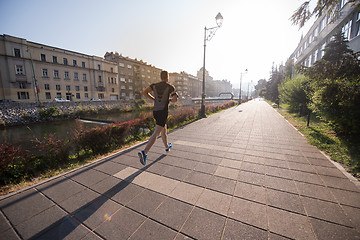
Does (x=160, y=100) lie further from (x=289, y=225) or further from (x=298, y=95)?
(x=298, y=95)

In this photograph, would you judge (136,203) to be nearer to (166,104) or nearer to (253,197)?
(253,197)

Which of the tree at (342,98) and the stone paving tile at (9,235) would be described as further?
the tree at (342,98)

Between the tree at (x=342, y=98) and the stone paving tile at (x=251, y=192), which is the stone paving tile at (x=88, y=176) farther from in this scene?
the tree at (x=342, y=98)

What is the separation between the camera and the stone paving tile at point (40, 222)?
1766 mm

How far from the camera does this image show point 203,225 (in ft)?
6.12

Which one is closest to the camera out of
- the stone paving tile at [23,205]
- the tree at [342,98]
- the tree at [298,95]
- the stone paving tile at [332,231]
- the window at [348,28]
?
the stone paving tile at [332,231]

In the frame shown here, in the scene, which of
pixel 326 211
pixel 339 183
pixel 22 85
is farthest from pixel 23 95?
pixel 339 183

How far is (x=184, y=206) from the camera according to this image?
86.8 inches

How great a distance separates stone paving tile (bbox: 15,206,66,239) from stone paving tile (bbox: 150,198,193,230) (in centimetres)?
129

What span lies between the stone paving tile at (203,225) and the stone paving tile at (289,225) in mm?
627

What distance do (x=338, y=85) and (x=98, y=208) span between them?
25.8 ft

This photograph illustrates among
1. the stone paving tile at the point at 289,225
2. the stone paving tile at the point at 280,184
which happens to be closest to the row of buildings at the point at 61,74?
the stone paving tile at the point at 280,184

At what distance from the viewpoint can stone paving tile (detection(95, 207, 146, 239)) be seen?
1.75 metres

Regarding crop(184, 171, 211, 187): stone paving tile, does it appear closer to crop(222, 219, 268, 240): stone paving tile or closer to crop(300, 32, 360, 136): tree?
crop(222, 219, 268, 240): stone paving tile
